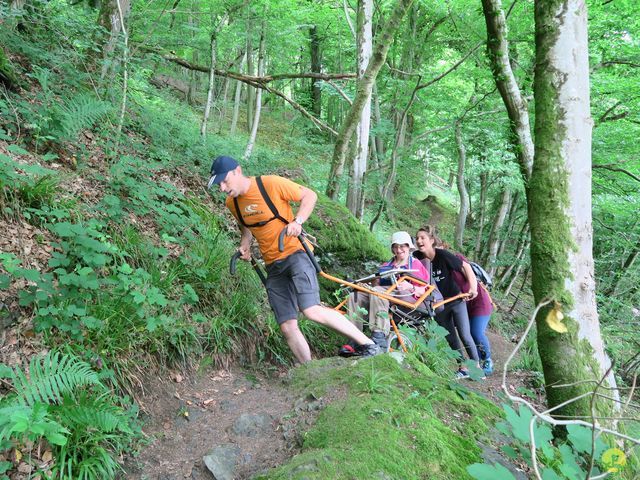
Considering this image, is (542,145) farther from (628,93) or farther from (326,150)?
(326,150)

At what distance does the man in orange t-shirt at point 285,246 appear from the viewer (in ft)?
12.5

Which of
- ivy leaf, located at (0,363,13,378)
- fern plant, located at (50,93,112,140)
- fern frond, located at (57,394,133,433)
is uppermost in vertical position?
fern plant, located at (50,93,112,140)

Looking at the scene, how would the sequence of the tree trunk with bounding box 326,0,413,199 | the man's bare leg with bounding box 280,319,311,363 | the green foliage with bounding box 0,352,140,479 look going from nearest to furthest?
the green foliage with bounding box 0,352,140,479
the man's bare leg with bounding box 280,319,311,363
the tree trunk with bounding box 326,0,413,199

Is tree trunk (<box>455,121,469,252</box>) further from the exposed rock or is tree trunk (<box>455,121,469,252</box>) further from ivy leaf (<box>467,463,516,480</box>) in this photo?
ivy leaf (<box>467,463,516,480</box>)

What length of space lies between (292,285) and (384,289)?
4.90 ft

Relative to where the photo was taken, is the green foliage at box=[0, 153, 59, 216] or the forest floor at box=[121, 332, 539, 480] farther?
the green foliage at box=[0, 153, 59, 216]

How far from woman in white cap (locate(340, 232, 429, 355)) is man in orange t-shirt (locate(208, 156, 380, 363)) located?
0.79 m

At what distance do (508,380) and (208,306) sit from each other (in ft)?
15.2

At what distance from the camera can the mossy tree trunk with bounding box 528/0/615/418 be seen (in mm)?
2490

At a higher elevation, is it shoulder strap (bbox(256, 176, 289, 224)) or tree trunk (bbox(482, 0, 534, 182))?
tree trunk (bbox(482, 0, 534, 182))

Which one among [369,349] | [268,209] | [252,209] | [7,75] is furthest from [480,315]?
[7,75]

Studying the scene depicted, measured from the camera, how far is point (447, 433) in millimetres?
2518

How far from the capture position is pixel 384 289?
16.9 feet

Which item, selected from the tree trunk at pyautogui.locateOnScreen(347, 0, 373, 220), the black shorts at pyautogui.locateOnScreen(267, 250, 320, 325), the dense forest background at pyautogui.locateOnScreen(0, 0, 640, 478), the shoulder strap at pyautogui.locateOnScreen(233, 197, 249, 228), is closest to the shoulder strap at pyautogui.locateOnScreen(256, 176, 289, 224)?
the shoulder strap at pyautogui.locateOnScreen(233, 197, 249, 228)
